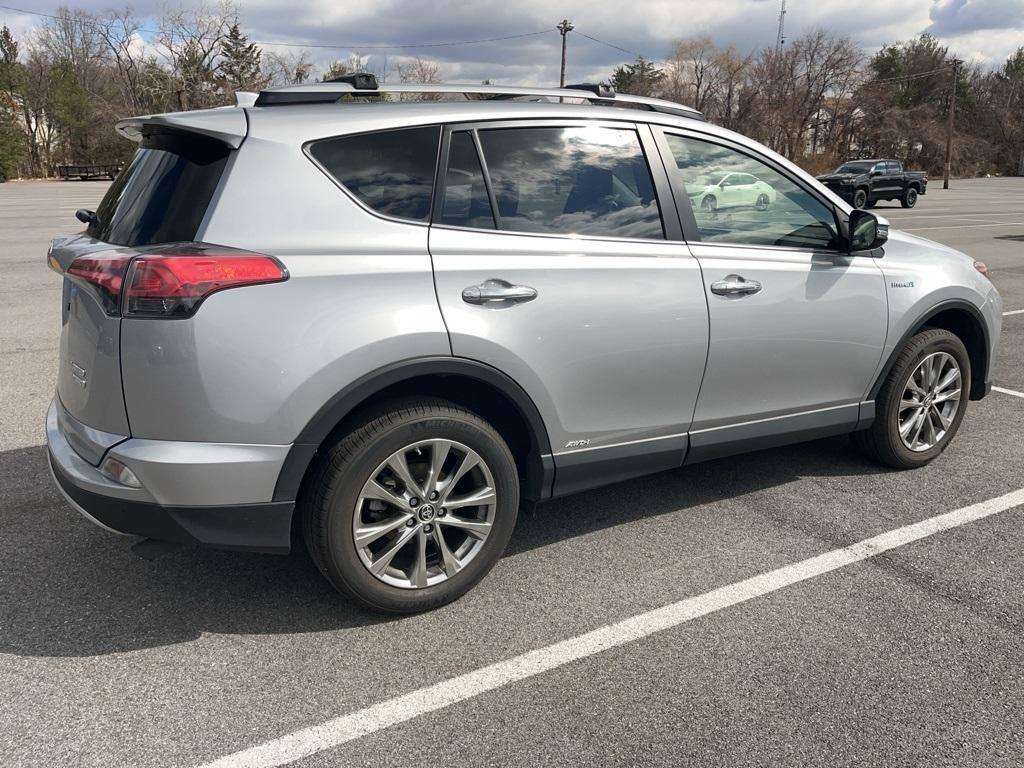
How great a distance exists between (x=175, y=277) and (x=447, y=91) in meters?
1.37

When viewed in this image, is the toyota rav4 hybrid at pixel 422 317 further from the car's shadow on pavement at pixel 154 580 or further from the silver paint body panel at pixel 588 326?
the car's shadow on pavement at pixel 154 580

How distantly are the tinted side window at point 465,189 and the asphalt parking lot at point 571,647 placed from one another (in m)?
1.45


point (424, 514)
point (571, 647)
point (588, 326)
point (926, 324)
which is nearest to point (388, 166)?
point (588, 326)

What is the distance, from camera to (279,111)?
2.89 metres

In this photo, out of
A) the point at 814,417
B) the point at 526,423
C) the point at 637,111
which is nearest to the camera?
the point at 526,423

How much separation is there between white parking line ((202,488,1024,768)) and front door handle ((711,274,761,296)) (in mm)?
1188

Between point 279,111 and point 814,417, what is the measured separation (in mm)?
2820

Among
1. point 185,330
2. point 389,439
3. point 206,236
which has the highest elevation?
point 206,236

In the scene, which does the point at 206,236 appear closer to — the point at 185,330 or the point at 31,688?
the point at 185,330

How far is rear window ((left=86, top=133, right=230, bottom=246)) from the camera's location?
106 inches

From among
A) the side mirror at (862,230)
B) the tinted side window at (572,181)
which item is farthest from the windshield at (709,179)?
the side mirror at (862,230)

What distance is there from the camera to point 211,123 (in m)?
2.77

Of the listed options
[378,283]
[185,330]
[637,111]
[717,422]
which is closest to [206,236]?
[185,330]

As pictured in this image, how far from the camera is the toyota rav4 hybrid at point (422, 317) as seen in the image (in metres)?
2.60
